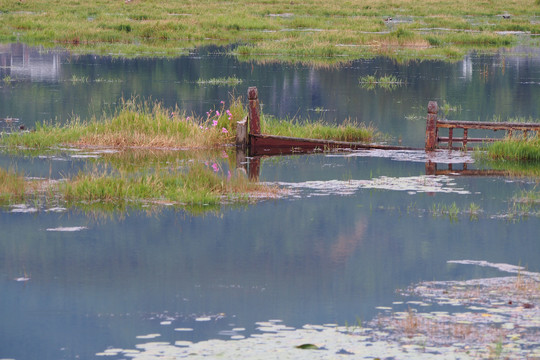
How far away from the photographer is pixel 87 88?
37312 mm

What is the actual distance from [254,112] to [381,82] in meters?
20.0

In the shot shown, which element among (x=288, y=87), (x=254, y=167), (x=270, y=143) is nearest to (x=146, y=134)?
(x=270, y=143)

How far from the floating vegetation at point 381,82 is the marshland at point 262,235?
3444 millimetres

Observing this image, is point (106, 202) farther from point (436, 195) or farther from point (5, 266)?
point (436, 195)

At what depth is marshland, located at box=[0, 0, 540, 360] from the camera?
968 centimetres

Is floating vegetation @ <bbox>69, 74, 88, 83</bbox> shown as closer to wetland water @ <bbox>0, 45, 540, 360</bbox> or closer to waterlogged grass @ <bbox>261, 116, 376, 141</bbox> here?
waterlogged grass @ <bbox>261, 116, 376, 141</bbox>

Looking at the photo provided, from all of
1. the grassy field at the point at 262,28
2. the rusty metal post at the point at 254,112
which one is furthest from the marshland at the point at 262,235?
the grassy field at the point at 262,28

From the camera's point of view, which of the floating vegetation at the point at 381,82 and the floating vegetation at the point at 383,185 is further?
the floating vegetation at the point at 381,82

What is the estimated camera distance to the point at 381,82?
41.6 meters

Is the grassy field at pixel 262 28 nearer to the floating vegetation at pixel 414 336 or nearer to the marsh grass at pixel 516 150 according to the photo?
the marsh grass at pixel 516 150

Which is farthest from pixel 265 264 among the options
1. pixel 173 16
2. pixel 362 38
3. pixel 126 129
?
pixel 173 16

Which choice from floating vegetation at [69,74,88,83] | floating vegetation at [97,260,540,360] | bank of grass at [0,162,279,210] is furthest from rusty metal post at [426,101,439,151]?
floating vegetation at [69,74,88,83]

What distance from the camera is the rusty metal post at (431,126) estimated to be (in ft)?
68.8

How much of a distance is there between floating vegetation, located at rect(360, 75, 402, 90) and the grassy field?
29.8 feet
